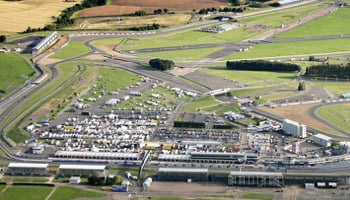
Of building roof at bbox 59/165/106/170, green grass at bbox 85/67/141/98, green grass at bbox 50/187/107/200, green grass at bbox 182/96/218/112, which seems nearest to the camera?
green grass at bbox 50/187/107/200

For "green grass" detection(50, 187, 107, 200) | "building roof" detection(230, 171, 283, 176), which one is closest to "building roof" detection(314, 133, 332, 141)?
"building roof" detection(230, 171, 283, 176)

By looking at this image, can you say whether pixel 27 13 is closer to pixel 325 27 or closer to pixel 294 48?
pixel 294 48

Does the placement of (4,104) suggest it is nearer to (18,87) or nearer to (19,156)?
(18,87)

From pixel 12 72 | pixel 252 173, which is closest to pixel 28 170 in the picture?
pixel 252 173

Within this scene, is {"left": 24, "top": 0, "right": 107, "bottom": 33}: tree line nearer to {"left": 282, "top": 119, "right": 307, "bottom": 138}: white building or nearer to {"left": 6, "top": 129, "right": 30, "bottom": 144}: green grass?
{"left": 6, "top": 129, "right": 30, "bottom": 144}: green grass

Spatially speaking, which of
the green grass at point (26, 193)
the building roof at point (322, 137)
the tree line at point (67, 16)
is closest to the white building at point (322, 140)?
the building roof at point (322, 137)

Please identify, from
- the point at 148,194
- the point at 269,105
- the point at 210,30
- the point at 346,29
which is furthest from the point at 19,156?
the point at 346,29

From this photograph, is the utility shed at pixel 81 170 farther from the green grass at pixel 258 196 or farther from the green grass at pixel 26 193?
the green grass at pixel 258 196

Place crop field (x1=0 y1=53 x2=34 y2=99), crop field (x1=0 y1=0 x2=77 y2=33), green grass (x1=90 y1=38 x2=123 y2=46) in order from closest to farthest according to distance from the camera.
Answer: crop field (x1=0 y1=53 x2=34 y2=99)
green grass (x1=90 y1=38 x2=123 y2=46)
crop field (x1=0 y1=0 x2=77 y2=33)
